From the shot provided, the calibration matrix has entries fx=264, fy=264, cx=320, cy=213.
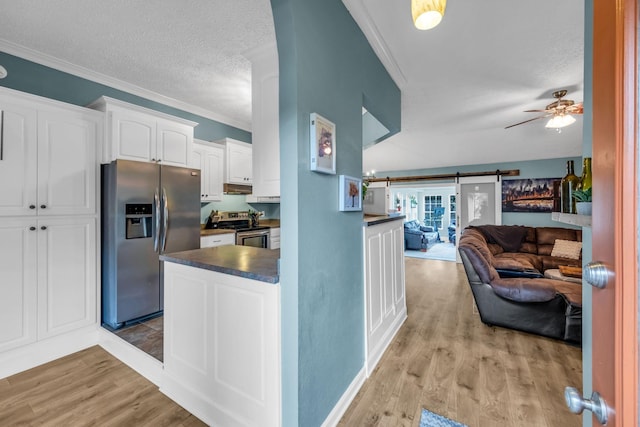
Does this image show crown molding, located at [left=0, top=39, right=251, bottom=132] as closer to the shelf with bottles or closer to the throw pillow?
the shelf with bottles

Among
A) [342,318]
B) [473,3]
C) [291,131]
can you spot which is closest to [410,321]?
[342,318]

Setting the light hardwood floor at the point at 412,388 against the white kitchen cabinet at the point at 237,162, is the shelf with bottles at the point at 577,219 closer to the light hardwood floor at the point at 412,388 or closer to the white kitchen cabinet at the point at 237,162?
the light hardwood floor at the point at 412,388

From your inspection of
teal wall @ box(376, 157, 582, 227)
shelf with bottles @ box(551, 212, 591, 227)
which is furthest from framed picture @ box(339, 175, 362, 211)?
teal wall @ box(376, 157, 582, 227)

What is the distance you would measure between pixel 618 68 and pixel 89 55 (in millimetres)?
3449

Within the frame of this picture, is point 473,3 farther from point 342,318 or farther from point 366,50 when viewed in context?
point 342,318

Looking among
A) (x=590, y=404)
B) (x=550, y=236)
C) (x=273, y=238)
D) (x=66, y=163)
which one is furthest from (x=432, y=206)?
(x=590, y=404)

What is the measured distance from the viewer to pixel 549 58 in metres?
2.22

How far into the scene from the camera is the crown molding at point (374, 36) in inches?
65.6

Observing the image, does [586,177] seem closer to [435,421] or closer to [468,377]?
[435,421]

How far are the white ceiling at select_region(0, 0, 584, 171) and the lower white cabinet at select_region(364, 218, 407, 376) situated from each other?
1457 mm

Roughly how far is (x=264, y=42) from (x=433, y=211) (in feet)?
37.2

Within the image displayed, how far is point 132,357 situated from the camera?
2.14 m

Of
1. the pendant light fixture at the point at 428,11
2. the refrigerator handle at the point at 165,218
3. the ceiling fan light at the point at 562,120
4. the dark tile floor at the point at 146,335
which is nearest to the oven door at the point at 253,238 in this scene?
the refrigerator handle at the point at 165,218

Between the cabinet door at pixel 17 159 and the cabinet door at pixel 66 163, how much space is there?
0.15 ft
